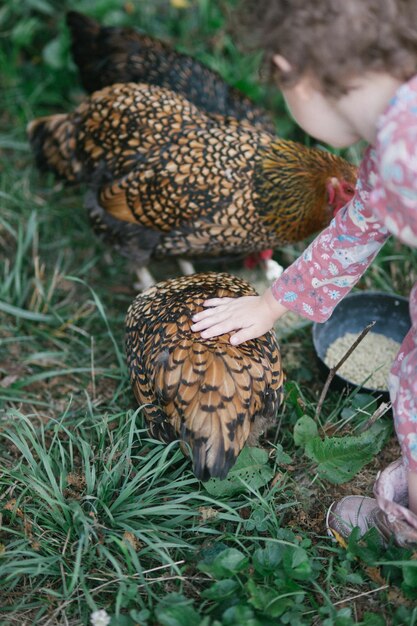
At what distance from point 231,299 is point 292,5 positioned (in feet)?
3.32

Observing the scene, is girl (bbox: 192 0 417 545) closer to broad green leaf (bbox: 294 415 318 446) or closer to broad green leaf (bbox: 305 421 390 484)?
broad green leaf (bbox: 305 421 390 484)

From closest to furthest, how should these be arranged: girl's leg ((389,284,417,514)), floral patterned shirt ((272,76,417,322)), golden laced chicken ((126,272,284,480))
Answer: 1. floral patterned shirt ((272,76,417,322))
2. girl's leg ((389,284,417,514))
3. golden laced chicken ((126,272,284,480))

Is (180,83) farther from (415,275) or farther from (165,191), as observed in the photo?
(415,275)

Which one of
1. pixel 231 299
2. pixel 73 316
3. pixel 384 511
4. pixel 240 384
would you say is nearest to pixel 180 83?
pixel 73 316

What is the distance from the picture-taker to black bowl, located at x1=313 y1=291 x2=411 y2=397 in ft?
9.18

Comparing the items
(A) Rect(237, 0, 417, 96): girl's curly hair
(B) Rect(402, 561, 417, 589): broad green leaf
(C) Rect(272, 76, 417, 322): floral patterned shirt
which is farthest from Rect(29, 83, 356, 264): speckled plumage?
(B) Rect(402, 561, 417, 589): broad green leaf

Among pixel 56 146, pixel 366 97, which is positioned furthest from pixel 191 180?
pixel 366 97

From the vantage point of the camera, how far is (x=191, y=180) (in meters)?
2.74

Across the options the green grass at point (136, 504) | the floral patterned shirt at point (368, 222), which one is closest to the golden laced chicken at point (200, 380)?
the green grass at point (136, 504)

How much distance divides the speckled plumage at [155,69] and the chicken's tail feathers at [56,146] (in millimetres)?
439

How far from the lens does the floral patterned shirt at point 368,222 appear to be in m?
1.36

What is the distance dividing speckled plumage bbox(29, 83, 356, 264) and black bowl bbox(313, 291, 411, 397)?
0.37 metres

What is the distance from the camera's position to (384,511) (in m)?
1.90

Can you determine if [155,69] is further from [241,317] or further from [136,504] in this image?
[136,504]
